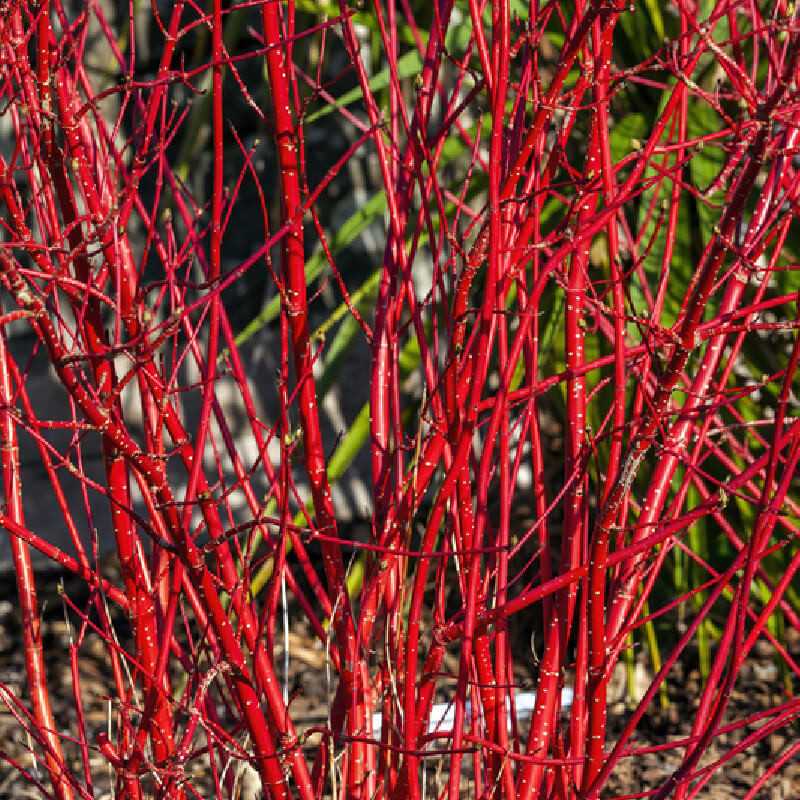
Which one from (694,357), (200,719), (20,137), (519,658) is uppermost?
(20,137)

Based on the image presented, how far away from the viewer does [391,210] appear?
1.00 metres

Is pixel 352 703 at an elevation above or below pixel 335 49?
below

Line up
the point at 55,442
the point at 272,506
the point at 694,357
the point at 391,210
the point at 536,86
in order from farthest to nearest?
the point at 55,442 < the point at 272,506 < the point at 694,357 < the point at 391,210 < the point at 536,86

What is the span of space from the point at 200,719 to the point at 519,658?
1.60 metres

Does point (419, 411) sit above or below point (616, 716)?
above

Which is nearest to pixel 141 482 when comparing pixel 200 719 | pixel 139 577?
pixel 139 577

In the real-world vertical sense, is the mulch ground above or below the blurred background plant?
below

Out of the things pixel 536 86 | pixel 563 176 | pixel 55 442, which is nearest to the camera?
pixel 536 86

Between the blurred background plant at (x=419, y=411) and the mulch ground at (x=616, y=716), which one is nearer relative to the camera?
the blurred background plant at (x=419, y=411)

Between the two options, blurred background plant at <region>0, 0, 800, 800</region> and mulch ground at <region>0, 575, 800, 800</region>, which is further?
mulch ground at <region>0, 575, 800, 800</region>

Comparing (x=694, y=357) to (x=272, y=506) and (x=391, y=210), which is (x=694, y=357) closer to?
(x=272, y=506)

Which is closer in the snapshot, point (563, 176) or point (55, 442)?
point (563, 176)

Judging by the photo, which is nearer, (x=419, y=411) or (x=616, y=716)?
(x=419, y=411)

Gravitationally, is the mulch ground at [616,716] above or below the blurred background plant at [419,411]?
below
